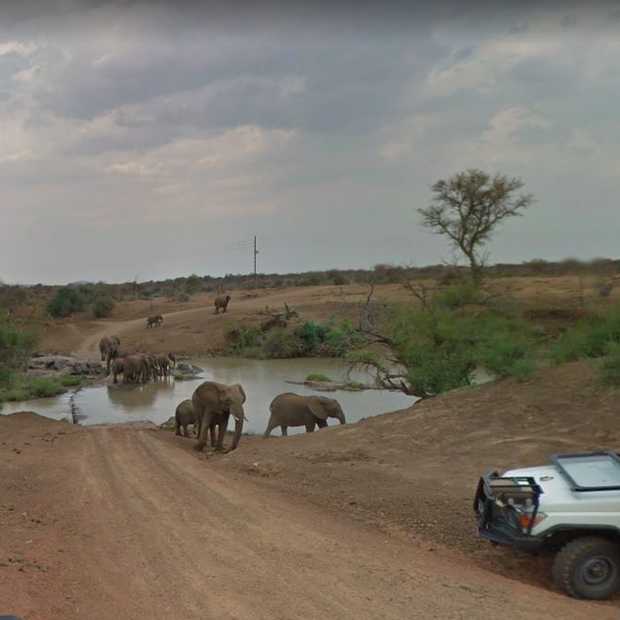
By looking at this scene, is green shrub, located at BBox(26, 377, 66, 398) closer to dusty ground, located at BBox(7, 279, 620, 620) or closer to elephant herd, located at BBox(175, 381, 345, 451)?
elephant herd, located at BBox(175, 381, 345, 451)

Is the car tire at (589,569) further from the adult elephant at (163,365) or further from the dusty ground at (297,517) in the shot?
the adult elephant at (163,365)

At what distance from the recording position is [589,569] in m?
6.69

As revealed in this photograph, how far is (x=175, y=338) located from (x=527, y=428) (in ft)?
121

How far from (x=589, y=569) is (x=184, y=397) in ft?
74.8

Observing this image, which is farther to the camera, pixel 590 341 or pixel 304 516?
pixel 590 341

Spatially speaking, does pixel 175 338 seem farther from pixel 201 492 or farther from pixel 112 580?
pixel 112 580

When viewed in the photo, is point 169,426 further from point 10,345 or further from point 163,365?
point 163,365

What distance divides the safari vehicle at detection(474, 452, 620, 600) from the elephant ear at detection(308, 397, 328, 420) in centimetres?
1069

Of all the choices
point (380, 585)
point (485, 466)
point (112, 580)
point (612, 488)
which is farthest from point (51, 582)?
point (485, 466)

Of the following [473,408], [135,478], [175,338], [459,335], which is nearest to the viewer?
[135,478]

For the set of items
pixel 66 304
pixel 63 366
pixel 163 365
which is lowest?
pixel 63 366

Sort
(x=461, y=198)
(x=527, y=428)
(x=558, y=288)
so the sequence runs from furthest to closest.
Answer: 1. (x=461, y=198)
2. (x=558, y=288)
3. (x=527, y=428)

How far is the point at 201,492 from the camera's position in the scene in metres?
9.83

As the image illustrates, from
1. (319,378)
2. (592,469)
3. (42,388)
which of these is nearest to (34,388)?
(42,388)
